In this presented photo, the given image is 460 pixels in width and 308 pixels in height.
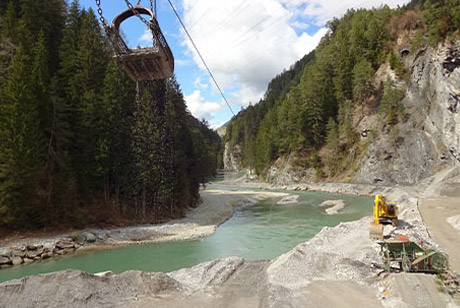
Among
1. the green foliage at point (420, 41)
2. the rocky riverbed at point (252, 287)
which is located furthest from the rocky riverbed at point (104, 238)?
the green foliage at point (420, 41)

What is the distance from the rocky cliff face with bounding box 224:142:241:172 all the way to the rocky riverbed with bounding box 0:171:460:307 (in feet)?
378

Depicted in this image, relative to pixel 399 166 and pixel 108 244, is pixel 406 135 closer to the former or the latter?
pixel 399 166

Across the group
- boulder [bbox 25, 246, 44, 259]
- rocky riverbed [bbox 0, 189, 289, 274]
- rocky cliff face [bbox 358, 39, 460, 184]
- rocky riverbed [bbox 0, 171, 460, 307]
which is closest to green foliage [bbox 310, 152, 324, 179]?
rocky cliff face [bbox 358, 39, 460, 184]

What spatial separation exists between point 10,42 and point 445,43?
1666 inches

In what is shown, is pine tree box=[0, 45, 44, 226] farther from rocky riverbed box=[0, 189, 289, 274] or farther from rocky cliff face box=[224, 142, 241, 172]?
rocky cliff face box=[224, 142, 241, 172]

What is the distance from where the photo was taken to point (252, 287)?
10258 millimetres

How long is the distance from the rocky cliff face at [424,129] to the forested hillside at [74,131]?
2986cm

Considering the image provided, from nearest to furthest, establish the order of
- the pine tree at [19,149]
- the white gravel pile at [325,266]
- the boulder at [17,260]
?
1. the white gravel pile at [325,266]
2. the boulder at [17,260]
3. the pine tree at [19,149]

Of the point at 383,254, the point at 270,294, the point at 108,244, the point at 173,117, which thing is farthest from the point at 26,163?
the point at 383,254

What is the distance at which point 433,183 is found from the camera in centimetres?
3272

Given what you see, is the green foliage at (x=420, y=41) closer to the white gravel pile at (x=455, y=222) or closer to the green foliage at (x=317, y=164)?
the green foliage at (x=317, y=164)

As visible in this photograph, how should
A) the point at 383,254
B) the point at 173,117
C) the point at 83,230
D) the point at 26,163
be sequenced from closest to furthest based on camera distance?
the point at 383,254 → the point at 26,163 → the point at 83,230 → the point at 173,117

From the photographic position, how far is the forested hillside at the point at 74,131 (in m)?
20.0

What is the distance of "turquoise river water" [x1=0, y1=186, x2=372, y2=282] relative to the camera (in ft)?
52.5
